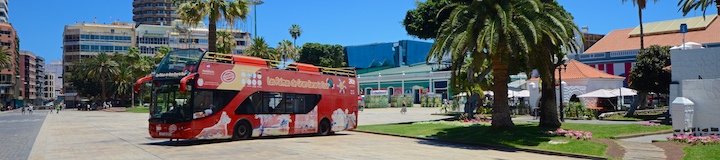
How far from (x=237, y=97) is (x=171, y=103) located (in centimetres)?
233

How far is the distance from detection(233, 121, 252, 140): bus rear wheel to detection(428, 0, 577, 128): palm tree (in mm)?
7591

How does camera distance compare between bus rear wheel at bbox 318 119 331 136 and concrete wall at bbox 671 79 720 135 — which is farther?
bus rear wheel at bbox 318 119 331 136

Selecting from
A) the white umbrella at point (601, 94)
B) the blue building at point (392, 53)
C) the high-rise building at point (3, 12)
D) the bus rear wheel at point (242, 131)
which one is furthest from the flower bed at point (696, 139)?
the high-rise building at point (3, 12)

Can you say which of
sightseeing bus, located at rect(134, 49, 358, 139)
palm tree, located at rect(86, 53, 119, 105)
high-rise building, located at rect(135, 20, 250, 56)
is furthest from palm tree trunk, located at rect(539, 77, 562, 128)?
high-rise building, located at rect(135, 20, 250, 56)

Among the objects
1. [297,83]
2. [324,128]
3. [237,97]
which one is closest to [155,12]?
[324,128]

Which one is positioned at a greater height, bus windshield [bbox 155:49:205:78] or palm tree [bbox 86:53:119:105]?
palm tree [bbox 86:53:119:105]

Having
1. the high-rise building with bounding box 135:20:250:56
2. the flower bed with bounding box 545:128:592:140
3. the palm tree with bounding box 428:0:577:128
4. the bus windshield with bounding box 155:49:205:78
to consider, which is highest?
the high-rise building with bounding box 135:20:250:56

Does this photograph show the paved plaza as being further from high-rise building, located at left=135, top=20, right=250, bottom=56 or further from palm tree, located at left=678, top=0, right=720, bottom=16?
high-rise building, located at left=135, top=20, right=250, bottom=56

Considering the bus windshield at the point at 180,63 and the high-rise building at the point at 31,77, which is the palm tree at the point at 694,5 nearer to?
the bus windshield at the point at 180,63

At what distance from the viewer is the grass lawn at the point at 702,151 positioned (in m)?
14.8

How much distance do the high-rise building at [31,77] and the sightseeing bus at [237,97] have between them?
118918 mm

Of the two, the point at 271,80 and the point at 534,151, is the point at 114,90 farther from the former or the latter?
the point at 534,151

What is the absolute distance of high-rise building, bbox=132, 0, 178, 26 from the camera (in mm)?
151000

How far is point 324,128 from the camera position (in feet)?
79.8
